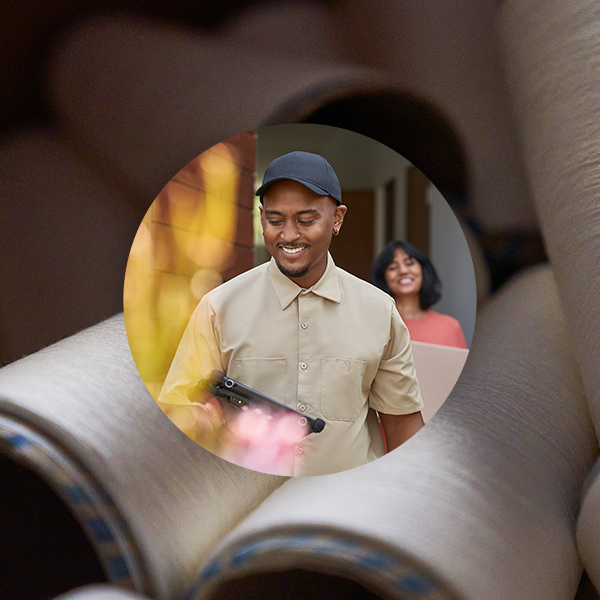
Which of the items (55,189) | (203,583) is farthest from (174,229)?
(203,583)

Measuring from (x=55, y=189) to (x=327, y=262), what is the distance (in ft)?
0.57

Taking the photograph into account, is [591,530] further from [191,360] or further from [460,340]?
[191,360]

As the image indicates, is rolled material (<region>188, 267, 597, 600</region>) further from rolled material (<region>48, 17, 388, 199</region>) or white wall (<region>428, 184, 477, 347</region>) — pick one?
rolled material (<region>48, 17, 388, 199</region>)

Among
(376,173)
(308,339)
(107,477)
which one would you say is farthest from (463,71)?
(107,477)

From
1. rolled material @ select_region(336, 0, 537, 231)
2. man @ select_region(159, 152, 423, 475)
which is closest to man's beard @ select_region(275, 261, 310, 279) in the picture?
man @ select_region(159, 152, 423, 475)

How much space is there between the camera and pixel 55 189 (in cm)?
32

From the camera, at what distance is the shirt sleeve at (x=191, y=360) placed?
29 centimetres

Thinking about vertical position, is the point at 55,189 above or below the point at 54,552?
above

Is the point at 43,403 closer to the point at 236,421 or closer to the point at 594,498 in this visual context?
the point at 236,421

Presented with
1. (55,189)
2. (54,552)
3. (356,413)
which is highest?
(55,189)

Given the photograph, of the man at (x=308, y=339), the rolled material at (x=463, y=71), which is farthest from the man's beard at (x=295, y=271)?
the rolled material at (x=463, y=71)

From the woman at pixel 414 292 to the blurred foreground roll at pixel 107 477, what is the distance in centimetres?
13

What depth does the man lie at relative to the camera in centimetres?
29

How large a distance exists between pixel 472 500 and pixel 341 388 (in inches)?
3.5
